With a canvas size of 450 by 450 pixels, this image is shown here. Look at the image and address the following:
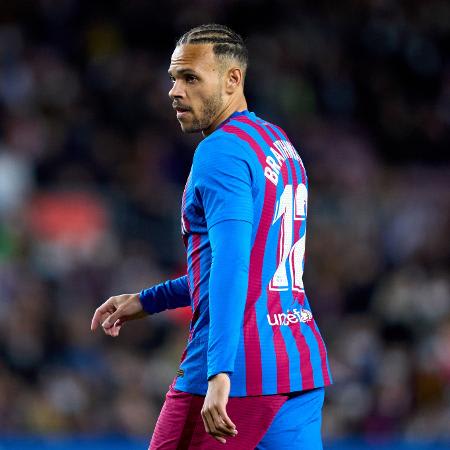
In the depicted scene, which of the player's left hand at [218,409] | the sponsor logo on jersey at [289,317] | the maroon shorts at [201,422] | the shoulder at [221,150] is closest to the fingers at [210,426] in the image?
the player's left hand at [218,409]

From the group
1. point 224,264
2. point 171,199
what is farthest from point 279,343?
point 171,199

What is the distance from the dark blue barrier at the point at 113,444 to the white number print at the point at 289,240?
12.3 feet

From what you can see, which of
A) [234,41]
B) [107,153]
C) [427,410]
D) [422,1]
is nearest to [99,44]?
[107,153]

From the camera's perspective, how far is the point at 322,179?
9953 mm

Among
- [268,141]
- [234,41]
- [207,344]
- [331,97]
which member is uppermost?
[331,97]

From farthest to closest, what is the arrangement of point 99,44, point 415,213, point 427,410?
point 99,44 < point 415,213 < point 427,410

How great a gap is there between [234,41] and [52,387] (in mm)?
5146

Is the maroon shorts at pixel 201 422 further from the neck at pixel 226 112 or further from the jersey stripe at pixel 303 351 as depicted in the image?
the neck at pixel 226 112

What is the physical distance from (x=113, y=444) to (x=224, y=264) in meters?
4.15

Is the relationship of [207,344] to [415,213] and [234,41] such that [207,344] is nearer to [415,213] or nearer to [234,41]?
[234,41]

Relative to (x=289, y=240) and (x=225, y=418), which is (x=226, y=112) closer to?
(x=289, y=240)

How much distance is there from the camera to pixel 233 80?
3.02 metres

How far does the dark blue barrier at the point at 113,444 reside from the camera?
6543 millimetres

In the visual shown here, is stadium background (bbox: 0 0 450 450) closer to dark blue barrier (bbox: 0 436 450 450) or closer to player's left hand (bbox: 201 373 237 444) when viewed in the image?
dark blue barrier (bbox: 0 436 450 450)
